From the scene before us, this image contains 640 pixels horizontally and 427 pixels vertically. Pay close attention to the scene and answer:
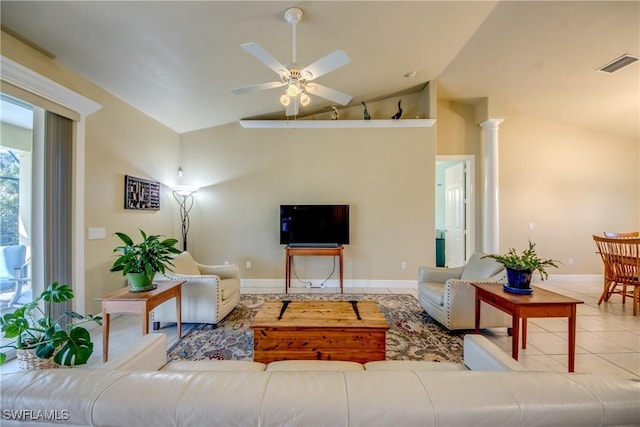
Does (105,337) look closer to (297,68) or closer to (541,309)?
(297,68)

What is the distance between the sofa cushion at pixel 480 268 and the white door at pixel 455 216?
7.26 ft

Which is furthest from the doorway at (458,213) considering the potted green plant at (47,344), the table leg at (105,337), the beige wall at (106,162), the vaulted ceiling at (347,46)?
the potted green plant at (47,344)

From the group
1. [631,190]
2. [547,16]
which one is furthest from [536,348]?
[631,190]

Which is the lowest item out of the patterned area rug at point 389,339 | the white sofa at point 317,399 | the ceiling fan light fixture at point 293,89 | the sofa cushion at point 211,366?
the patterned area rug at point 389,339

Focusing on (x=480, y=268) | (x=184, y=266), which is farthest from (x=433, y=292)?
(x=184, y=266)

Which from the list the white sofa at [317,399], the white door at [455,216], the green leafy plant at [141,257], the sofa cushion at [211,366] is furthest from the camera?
the white door at [455,216]

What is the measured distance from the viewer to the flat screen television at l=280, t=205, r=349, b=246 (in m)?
4.63

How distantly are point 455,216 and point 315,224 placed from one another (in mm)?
2999

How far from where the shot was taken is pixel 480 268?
317 cm

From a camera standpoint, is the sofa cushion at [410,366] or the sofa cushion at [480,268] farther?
the sofa cushion at [480,268]

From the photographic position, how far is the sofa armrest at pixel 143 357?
1.23 meters

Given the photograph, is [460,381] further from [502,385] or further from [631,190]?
[631,190]

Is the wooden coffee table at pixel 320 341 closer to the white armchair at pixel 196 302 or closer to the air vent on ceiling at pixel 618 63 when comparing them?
the white armchair at pixel 196 302

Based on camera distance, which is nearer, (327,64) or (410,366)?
(410,366)
